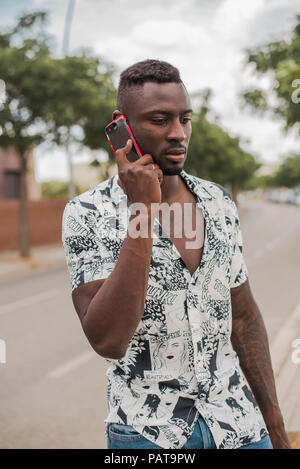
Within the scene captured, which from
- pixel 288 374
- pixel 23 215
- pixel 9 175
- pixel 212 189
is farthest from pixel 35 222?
pixel 212 189

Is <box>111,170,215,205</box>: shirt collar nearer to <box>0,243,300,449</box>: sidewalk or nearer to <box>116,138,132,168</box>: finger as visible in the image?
<box>116,138,132,168</box>: finger

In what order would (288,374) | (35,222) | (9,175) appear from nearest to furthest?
(288,374), (35,222), (9,175)

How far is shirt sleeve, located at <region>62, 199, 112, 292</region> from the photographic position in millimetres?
1557

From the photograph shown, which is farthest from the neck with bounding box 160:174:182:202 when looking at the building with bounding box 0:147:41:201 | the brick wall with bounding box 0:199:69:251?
the building with bounding box 0:147:41:201

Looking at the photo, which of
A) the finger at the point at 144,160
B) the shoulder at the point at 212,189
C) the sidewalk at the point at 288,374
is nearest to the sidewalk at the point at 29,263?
the sidewalk at the point at 288,374

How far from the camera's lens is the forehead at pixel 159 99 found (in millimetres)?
1570

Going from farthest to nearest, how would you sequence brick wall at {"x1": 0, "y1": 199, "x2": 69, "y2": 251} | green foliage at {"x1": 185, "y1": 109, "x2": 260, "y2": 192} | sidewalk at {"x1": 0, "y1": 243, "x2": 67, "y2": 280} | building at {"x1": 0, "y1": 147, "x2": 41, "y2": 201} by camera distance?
green foliage at {"x1": 185, "y1": 109, "x2": 260, "y2": 192} → building at {"x1": 0, "y1": 147, "x2": 41, "y2": 201} → brick wall at {"x1": 0, "y1": 199, "x2": 69, "y2": 251} → sidewalk at {"x1": 0, "y1": 243, "x2": 67, "y2": 280}

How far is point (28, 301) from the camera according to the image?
10.4 meters

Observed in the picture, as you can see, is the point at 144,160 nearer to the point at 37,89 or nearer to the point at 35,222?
the point at 37,89

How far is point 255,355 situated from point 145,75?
0.93 m

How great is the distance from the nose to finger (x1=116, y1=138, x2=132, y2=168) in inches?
4.3

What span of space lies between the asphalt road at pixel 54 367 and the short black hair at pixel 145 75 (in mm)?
2963

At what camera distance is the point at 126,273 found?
1.42 meters

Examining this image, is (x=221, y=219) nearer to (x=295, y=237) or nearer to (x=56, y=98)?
(x=56, y=98)
